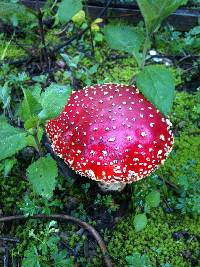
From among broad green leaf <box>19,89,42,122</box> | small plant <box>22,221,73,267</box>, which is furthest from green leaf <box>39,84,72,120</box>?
small plant <box>22,221,73,267</box>

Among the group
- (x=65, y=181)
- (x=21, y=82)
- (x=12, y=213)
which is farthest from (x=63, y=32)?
(x=12, y=213)

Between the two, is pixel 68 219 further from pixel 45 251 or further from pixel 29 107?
pixel 29 107

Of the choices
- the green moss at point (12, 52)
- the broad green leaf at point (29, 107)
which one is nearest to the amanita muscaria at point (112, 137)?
the broad green leaf at point (29, 107)

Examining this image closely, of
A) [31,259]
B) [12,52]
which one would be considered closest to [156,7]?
[31,259]

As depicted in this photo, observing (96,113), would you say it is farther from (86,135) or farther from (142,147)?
(142,147)

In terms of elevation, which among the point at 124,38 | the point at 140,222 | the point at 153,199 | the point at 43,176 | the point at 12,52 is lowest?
the point at 140,222

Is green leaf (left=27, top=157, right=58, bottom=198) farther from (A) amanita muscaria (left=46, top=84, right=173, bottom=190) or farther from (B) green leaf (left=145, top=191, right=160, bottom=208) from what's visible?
(B) green leaf (left=145, top=191, right=160, bottom=208)
